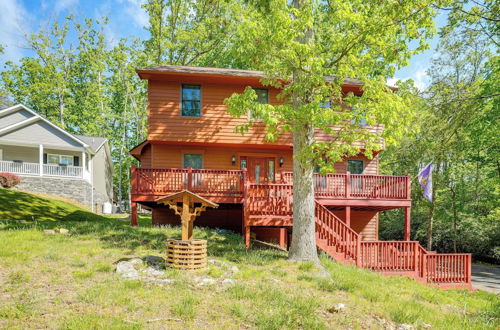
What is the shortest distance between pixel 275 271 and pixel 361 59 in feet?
20.7

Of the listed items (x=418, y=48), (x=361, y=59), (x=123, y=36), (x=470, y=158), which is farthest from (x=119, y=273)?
(x=123, y=36)

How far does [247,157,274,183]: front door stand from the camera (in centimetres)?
1510

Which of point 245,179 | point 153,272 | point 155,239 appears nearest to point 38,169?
point 155,239

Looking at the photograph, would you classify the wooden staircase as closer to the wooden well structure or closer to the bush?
the wooden well structure

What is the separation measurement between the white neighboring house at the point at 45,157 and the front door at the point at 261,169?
57.1 ft

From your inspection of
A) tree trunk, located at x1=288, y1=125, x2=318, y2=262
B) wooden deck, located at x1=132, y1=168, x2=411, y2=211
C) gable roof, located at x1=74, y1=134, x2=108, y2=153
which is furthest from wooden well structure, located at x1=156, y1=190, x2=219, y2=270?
gable roof, located at x1=74, y1=134, x2=108, y2=153

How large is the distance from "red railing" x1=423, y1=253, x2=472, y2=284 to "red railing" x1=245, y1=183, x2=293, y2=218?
4.85m

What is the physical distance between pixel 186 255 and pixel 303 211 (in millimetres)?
3659

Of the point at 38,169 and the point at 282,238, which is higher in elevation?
the point at 38,169

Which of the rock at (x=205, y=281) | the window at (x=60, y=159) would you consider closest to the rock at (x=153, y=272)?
the rock at (x=205, y=281)

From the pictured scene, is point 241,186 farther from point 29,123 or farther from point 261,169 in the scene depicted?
point 29,123

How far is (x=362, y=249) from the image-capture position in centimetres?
962

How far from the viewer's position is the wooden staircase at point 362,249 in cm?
962

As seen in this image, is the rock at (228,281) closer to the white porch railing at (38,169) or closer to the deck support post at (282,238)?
the deck support post at (282,238)
